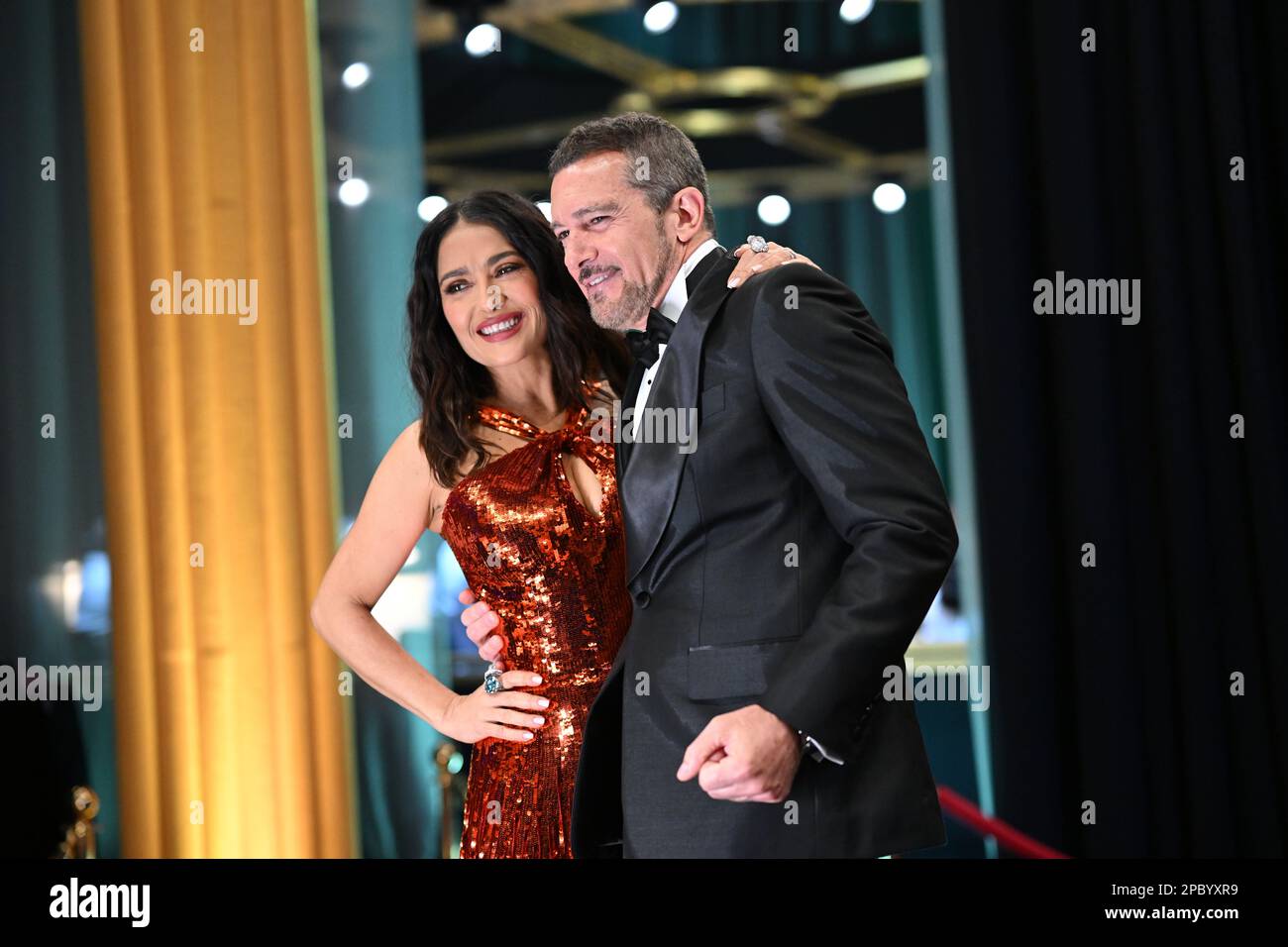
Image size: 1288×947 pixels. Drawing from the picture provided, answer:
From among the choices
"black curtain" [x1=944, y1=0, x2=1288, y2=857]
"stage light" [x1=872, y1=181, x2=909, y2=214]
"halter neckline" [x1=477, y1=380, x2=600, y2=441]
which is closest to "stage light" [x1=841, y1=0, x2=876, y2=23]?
"stage light" [x1=872, y1=181, x2=909, y2=214]

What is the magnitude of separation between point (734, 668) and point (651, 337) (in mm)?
488

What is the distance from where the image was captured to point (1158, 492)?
322 centimetres

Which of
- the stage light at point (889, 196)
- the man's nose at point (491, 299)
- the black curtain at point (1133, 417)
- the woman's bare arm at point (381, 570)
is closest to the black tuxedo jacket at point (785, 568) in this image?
the man's nose at point (491, 299)

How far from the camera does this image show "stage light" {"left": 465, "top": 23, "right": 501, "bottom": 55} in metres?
4.00

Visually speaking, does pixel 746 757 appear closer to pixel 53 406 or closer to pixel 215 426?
pixel 215 426

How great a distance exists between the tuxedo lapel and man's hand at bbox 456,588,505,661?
1.86 ft

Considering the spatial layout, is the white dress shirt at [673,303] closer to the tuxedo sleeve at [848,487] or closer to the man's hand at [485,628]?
the tuxedo sleeve at [848,487]

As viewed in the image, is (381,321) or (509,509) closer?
(509,509)

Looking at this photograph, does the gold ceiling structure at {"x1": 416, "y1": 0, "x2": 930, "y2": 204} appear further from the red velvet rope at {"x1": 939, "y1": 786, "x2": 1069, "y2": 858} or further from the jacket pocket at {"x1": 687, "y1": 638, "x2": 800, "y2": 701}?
the jacket pocket at {"x1": 687, "y1": 638, "x2": 800, "y2": 701}

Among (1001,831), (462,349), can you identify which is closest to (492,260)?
(462,349)

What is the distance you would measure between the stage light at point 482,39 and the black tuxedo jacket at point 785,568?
271cm

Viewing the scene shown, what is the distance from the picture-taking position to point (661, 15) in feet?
14.0
